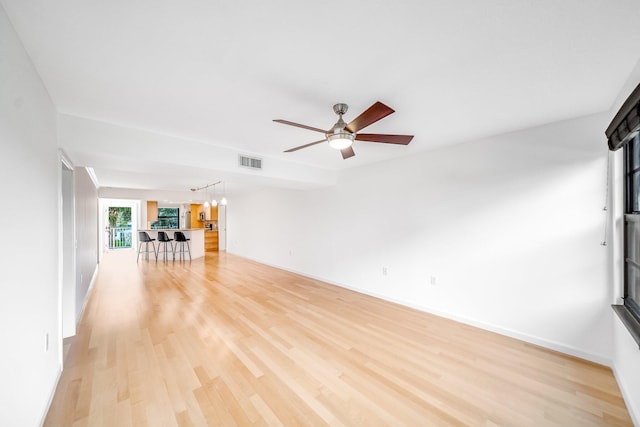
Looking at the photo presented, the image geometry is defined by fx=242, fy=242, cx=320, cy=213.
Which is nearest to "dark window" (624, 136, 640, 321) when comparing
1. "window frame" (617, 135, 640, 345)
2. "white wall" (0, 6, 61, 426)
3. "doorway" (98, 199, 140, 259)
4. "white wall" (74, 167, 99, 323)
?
"window frame" (617, 135, 640, 345)

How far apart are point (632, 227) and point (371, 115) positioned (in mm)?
2476

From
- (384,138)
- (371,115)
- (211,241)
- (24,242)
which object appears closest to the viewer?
(24,242)

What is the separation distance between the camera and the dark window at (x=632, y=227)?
2.01 m

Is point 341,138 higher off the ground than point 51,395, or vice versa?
point 341,138

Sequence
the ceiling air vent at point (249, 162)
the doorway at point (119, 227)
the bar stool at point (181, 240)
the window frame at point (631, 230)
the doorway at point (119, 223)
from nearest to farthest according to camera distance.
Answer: the window frame at point (631, 230), the ceiling air vent at point (249, 162), the bar stool at point (181, 240), the doorway at point (119, 223), the doorway at point (119, 227)

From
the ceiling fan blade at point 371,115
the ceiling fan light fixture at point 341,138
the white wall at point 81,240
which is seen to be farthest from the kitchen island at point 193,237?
the ceiling fan blade at point 371,115

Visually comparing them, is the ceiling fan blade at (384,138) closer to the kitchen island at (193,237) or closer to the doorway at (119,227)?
the kitchen island at (193,237)

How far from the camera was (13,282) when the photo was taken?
4.34ft

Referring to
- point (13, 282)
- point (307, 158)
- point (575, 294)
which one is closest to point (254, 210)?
point (307, 158)

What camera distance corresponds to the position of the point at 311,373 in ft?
7.45

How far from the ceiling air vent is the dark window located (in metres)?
4.06

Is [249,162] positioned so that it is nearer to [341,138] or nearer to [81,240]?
[341,138]

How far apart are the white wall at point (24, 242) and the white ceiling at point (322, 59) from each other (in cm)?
29

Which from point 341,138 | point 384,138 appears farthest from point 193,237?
point 384,138
